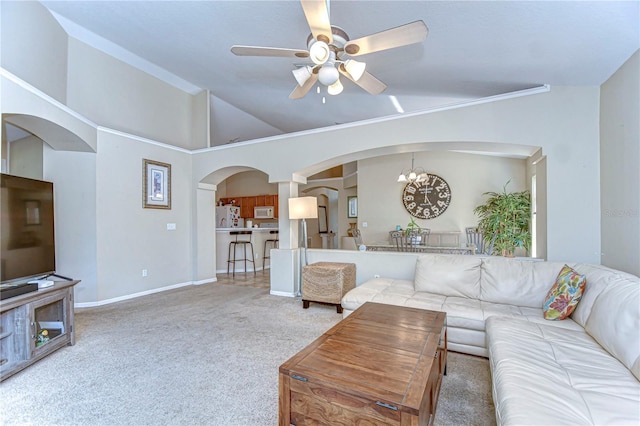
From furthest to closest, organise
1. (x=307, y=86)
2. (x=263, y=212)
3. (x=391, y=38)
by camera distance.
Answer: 1. (x=263, y=212)
2. (x=307, y=86)
3. (x=391, y=38)

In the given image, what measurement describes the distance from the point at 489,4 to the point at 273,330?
3.51 metres

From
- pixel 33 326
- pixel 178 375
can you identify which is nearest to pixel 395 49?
pixel 178 375

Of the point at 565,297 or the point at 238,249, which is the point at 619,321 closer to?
the point at 565,297

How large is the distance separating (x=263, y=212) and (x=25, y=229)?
23.6 ft

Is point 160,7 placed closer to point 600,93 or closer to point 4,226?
point 4,226

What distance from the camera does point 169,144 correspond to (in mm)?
5617

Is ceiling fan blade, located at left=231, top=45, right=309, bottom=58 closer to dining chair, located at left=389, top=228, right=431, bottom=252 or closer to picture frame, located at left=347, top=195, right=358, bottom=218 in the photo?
dining chair, located at left=389, top=228, right=431, bottom=252

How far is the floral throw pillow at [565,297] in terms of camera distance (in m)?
2.30

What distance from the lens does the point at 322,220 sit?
1173cm

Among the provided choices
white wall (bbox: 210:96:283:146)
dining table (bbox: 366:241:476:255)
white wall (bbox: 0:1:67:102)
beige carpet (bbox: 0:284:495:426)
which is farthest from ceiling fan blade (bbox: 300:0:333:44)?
white wall (bbox: 210:96:283:146)

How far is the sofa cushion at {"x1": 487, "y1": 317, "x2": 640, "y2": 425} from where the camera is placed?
1192 mm

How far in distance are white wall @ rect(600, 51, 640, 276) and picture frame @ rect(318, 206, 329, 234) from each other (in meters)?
8.98

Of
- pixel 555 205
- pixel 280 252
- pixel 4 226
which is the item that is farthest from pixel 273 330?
pixel 555 205

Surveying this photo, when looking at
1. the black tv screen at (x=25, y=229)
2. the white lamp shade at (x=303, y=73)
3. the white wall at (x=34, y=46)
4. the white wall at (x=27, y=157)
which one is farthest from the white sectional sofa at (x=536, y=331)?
the white wall at (x=27, y=157)
